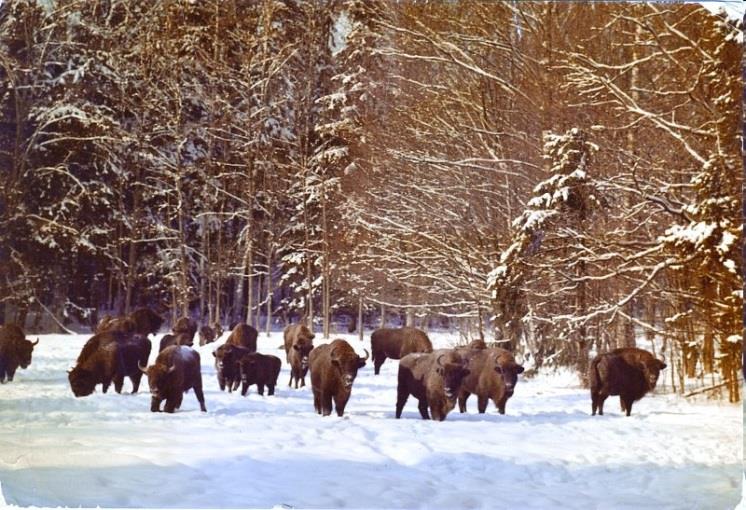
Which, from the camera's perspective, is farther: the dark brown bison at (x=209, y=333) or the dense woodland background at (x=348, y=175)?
the dark brown bison at (x=209, y=333)

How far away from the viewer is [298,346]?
6.52m

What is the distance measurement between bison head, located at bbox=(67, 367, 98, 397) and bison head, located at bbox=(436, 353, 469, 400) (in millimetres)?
2614

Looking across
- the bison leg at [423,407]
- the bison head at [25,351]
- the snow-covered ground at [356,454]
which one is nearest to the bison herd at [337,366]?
the bison leg at [423,407]

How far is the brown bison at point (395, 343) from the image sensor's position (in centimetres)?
658

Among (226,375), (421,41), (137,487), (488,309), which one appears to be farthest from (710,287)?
(137,487)

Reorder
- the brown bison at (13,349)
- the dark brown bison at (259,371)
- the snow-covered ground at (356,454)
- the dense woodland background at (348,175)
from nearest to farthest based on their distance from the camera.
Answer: the snow-covered ground at (356,454) < the brown bison at (13,349) < the dense woodland background at (348,175) < the dark brown bison at (259,371)

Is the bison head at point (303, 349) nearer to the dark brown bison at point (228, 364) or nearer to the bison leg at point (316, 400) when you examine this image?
the bison leg at point (316, 400)

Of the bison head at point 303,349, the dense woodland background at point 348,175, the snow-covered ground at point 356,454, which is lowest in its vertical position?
the snow-covered ground at point 356,454

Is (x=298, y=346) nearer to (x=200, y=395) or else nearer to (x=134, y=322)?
(x=200, y=395)

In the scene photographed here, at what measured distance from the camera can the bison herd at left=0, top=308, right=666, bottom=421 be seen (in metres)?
6.42

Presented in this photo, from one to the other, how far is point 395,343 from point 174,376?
1696 millimetres

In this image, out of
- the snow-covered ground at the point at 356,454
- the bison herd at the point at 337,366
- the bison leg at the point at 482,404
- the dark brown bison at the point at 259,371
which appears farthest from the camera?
the dark brown bison at the point at 259,371

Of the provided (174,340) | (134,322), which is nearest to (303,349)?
(174,340)

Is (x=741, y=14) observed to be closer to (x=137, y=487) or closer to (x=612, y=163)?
(x=612, y=163)
